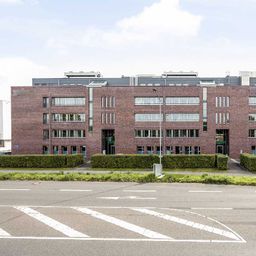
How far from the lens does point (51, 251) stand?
8758 millimetres

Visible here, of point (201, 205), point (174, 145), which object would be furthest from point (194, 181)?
point (174, 145)

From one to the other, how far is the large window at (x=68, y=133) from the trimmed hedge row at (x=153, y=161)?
19.3 metres

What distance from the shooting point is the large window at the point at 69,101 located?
62.4 metres

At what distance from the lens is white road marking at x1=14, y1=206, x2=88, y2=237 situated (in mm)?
10316

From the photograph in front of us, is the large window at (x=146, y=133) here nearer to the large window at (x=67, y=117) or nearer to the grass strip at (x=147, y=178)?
the large window at (x=67, y=117)

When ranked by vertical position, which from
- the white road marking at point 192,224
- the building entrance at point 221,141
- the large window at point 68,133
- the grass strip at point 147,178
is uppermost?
the large window at point 68,133

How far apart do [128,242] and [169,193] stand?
349 inches

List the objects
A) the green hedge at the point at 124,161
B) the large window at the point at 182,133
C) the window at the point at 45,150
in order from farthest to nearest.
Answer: the window at the point at 45,150, the large window at the point at 182,133, the green hedge at the point at 124,161

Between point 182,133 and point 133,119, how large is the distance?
880cm

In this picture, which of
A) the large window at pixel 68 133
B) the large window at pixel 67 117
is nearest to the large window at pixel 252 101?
the large window at pixel 67 117

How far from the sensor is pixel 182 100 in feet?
202

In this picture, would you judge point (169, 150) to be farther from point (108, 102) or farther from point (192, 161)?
point (192, 161)

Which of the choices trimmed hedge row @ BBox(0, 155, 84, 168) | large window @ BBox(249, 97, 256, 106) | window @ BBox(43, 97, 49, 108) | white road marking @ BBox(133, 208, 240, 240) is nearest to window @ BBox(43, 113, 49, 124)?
window @ BBox(43, 97, 49, 108)

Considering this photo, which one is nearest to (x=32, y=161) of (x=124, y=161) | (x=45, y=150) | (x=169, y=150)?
(x=124, y=161)
